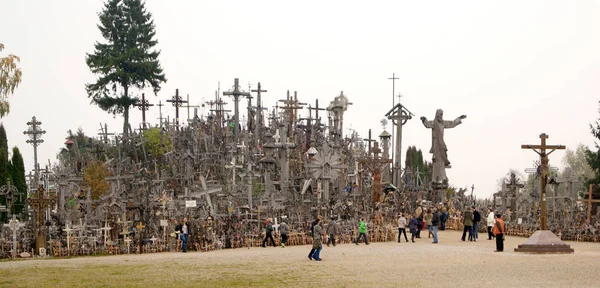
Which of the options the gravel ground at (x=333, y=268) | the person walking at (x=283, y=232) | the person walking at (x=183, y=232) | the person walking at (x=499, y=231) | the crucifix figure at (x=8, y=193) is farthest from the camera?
the crucifix figure at (x=8, y=193)

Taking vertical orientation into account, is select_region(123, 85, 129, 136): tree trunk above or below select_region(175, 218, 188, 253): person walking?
above

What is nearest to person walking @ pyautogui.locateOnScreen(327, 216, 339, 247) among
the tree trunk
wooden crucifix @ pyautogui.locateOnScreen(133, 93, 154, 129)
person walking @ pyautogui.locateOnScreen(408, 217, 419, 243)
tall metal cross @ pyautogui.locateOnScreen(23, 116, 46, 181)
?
person walking @ pyautogui.locateOnScreen(408, 217, 419, 243)

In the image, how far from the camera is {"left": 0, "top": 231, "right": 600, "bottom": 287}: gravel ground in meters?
21.5

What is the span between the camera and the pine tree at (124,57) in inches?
2485

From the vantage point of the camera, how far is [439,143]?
43344 millimetres

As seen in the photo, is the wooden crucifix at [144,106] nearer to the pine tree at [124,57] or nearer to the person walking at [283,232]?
the pine tree at [124,57]

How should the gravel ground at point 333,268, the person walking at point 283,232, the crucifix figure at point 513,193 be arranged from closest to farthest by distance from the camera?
the gravel ground at point 333,268, the person walking at point 283,232, the crucifix figure at point 513,193

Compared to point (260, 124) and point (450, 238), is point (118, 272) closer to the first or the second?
point (450, 238)

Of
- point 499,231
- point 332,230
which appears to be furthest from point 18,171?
point 499,231

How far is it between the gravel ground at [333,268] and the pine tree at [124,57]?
114ft

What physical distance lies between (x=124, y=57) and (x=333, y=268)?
138ft

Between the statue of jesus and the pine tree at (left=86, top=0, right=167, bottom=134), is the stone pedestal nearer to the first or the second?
the statue of jesus

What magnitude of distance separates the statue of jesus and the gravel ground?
491 inches

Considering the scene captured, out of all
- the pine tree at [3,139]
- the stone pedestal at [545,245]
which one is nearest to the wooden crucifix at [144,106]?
the pine tree at [3,139]
